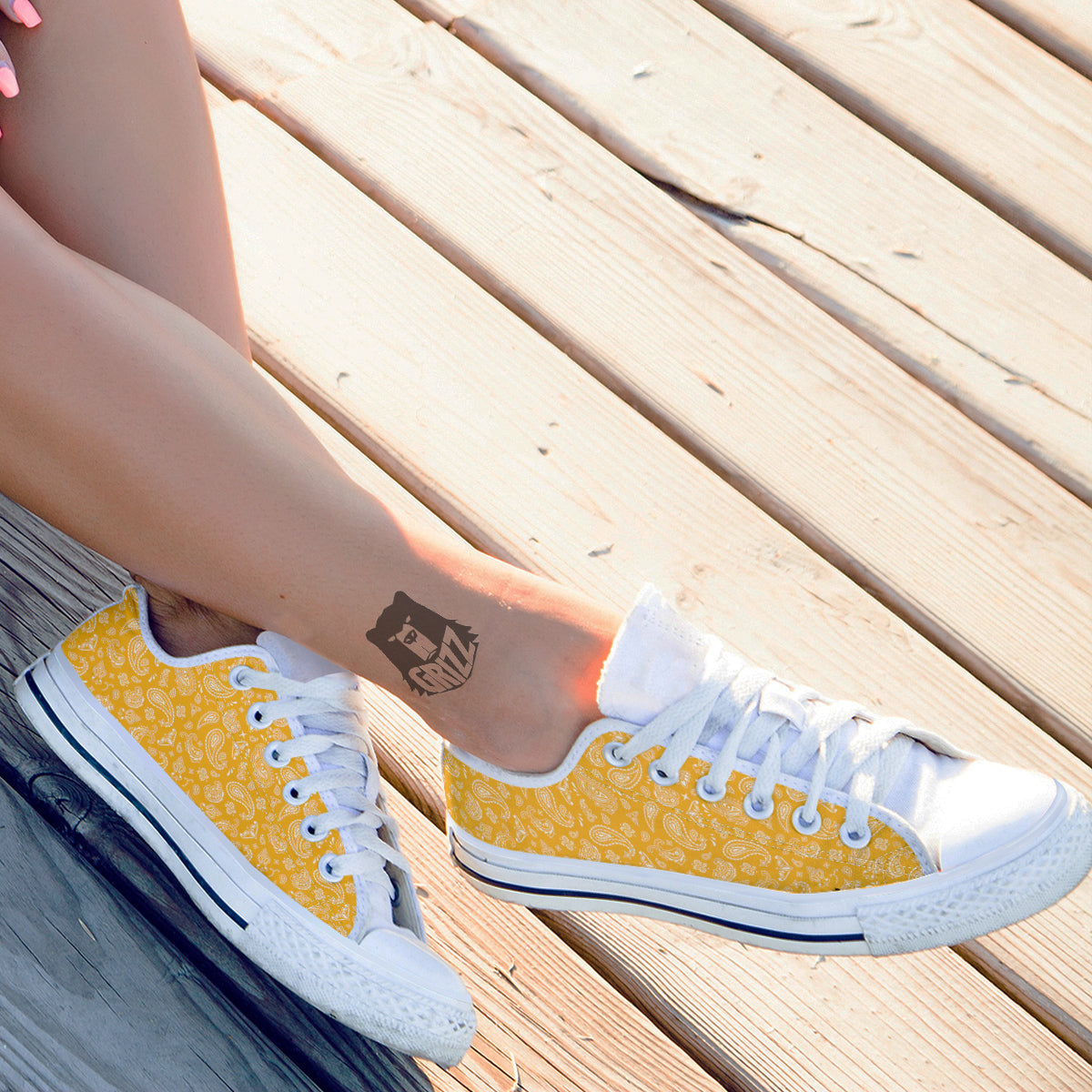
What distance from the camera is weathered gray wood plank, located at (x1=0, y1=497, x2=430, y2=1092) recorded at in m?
0.76

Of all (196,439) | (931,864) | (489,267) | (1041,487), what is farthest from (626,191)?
(931,864)

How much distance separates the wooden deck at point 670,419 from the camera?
2.62 ft

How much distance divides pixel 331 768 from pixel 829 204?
2.88ft

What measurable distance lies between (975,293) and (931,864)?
2.28 feet

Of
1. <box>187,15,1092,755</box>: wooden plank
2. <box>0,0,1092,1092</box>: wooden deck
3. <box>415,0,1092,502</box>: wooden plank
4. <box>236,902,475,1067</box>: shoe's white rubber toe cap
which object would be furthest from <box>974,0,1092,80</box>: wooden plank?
<box>236,902,475,1067</box>: shoe's white rubber toe cap

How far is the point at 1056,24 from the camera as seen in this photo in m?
1.31

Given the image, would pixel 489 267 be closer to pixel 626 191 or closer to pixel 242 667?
pixel 626 191

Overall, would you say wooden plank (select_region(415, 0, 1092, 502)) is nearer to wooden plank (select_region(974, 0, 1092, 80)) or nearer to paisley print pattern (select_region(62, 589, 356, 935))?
wooden plank (select_region(974, 0, 1092, 80))

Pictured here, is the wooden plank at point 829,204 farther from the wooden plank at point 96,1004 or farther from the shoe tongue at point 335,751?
A: the wooden plank at point 96,1004

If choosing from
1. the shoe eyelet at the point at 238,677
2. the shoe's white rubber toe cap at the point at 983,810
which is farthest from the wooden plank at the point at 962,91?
the shoe eyelet at the point at 238,677

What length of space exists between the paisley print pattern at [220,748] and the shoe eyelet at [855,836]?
38 cm

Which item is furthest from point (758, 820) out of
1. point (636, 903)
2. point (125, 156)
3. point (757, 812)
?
point (125, 156)

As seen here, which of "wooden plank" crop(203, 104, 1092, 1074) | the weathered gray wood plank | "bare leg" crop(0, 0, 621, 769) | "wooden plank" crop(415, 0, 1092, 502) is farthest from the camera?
"wooden plank" crop(415, 0, 1092, 502)

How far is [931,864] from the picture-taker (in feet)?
2.50
